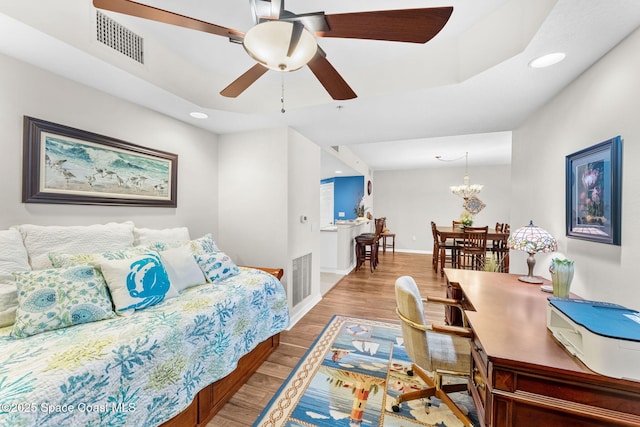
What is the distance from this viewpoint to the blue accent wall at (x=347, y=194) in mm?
6998

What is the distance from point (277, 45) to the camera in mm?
1120

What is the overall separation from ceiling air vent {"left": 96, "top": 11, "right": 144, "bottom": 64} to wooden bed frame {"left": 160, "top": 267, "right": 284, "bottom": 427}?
2313mm

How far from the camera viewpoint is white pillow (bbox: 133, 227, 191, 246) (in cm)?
213

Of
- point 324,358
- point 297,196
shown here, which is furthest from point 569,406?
point 297,196

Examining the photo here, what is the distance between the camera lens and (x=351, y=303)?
3521 mm

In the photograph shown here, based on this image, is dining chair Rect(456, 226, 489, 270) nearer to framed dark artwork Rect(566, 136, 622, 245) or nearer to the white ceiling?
the white ceiling

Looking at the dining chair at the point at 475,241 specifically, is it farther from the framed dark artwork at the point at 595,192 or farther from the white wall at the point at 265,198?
the white wall at the point at 265,198

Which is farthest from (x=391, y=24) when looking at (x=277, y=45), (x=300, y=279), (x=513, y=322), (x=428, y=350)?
(x=300, y=279)

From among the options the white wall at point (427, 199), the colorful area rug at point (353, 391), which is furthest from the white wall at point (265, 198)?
the white wall at point (427, 199)

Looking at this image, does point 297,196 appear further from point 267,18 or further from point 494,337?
point 494,337

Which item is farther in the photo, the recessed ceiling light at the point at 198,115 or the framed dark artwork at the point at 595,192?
the recessed ceiling light at the point at 198,115

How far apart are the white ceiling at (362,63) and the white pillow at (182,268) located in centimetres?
131

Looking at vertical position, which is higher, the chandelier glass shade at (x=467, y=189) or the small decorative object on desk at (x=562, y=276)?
the chandelier glass shade at (x=467, y=189)

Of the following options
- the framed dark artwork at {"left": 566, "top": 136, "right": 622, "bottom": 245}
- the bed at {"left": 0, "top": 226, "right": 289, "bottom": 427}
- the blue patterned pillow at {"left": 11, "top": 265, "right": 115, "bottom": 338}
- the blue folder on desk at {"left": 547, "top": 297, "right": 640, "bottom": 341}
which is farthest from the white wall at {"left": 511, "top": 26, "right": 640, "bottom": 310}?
the blue patterned pillow at {"left": 11, "top": 265, "right": 115, "bottom": 338}
